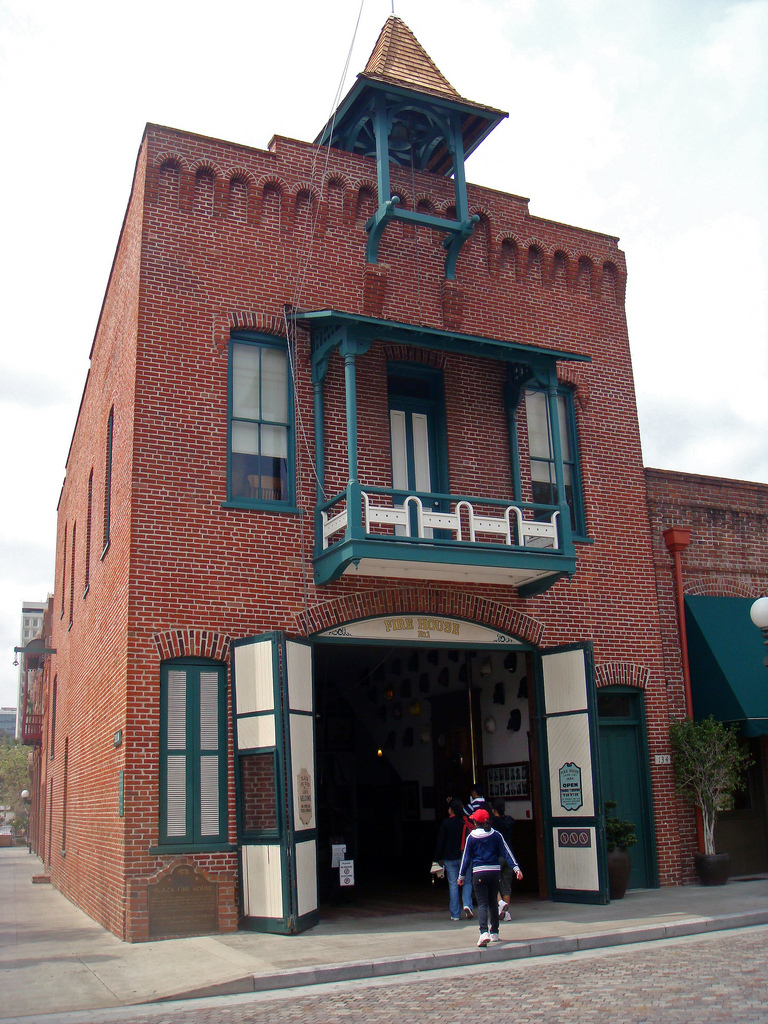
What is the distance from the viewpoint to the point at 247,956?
10133 millimetres

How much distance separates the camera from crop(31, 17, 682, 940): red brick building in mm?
12492

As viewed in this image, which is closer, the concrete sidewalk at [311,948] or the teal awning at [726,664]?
the concrete sidewalk at [311,948]

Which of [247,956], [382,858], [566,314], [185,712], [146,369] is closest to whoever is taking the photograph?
[247,956]

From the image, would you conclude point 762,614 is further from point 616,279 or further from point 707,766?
point 616,279

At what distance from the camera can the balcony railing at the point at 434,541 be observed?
42.5 feet

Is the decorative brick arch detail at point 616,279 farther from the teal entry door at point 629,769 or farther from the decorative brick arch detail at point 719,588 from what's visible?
the teal entry door at point 629,769

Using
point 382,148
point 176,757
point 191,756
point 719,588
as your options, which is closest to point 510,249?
point 382,148

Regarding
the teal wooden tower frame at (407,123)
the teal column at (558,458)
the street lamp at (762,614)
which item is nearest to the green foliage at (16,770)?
the teal wooden tower frame at (407,123)

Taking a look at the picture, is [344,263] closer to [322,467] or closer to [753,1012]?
[322,467]

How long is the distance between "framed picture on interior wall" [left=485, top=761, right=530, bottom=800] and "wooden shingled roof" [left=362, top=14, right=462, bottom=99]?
438 inches

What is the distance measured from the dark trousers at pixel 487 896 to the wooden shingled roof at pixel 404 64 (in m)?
11.8

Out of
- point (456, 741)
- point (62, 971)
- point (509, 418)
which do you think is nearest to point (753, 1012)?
point (62, 971)

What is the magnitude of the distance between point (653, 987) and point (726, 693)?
8.63 metres

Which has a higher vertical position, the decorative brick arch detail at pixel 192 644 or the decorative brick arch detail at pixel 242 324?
the decorative brick arch detail at pixel 242 324
